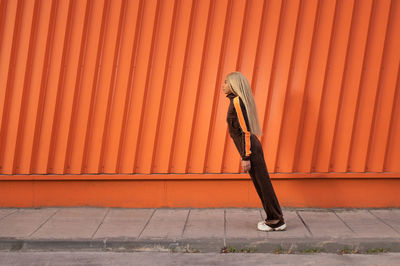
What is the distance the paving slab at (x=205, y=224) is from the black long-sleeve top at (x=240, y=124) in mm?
963

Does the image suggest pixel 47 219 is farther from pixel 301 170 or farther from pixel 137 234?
pixel 301 170

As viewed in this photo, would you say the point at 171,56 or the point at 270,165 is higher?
the point at 171,56

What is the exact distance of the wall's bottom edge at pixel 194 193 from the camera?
6797mm

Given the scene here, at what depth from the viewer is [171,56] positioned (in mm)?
6805

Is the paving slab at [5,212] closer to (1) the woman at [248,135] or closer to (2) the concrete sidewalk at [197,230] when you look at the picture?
(2) the concrete sidewalk at [197,230]

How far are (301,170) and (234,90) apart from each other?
6.62 ft

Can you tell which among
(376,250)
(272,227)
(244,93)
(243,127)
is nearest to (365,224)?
(376,250)

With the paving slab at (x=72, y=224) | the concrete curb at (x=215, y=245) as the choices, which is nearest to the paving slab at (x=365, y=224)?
the concrete curb at (x=215, y=245)

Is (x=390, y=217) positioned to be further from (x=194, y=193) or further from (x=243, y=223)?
(x=194, y=193)

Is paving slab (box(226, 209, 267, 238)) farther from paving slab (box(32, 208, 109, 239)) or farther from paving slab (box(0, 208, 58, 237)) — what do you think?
paving slab (box(0, 208, 58, 237))

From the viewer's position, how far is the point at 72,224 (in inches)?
238

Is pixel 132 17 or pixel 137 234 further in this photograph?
pixel 132 17

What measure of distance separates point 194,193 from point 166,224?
0.97m

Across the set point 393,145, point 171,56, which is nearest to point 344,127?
point 393,145
